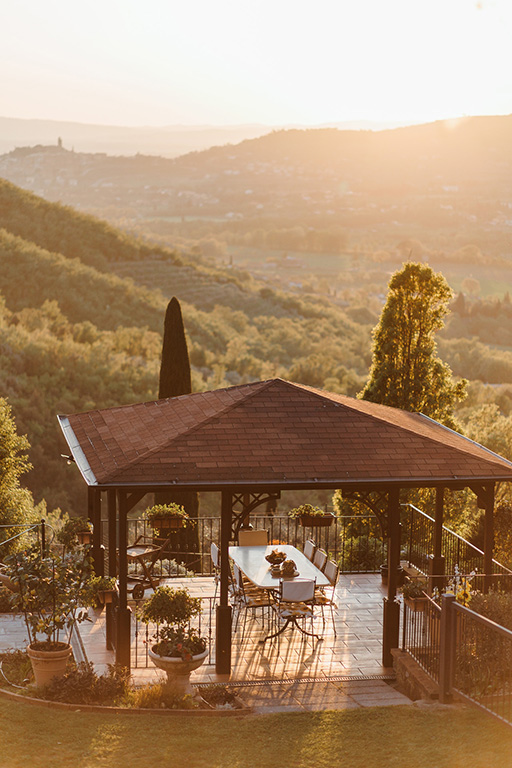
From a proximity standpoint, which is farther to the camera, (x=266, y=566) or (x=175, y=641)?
(x=266, y=566)

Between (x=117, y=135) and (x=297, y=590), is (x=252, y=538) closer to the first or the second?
(x=297, y=590)

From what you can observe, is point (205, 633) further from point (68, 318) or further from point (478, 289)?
point (478, 289)

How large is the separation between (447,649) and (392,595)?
6.07 ft

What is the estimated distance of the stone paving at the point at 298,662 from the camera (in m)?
9.11

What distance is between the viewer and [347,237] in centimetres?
9344

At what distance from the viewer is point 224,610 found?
32.5ft

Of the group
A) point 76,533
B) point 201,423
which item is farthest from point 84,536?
point 201,423

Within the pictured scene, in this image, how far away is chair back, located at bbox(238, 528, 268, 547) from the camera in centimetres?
1361

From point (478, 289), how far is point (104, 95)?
299 ft

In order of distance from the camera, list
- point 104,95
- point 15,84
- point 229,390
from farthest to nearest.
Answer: point 104,95
point 15,84
point 229,390

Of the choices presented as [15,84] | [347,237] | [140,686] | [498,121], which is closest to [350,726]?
[140,686]

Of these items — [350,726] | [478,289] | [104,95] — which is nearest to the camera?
[350,726]

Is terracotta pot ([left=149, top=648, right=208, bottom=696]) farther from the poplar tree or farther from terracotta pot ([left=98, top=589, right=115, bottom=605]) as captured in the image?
the poplar tree

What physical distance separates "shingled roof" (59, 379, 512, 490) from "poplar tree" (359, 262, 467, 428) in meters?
6.63
